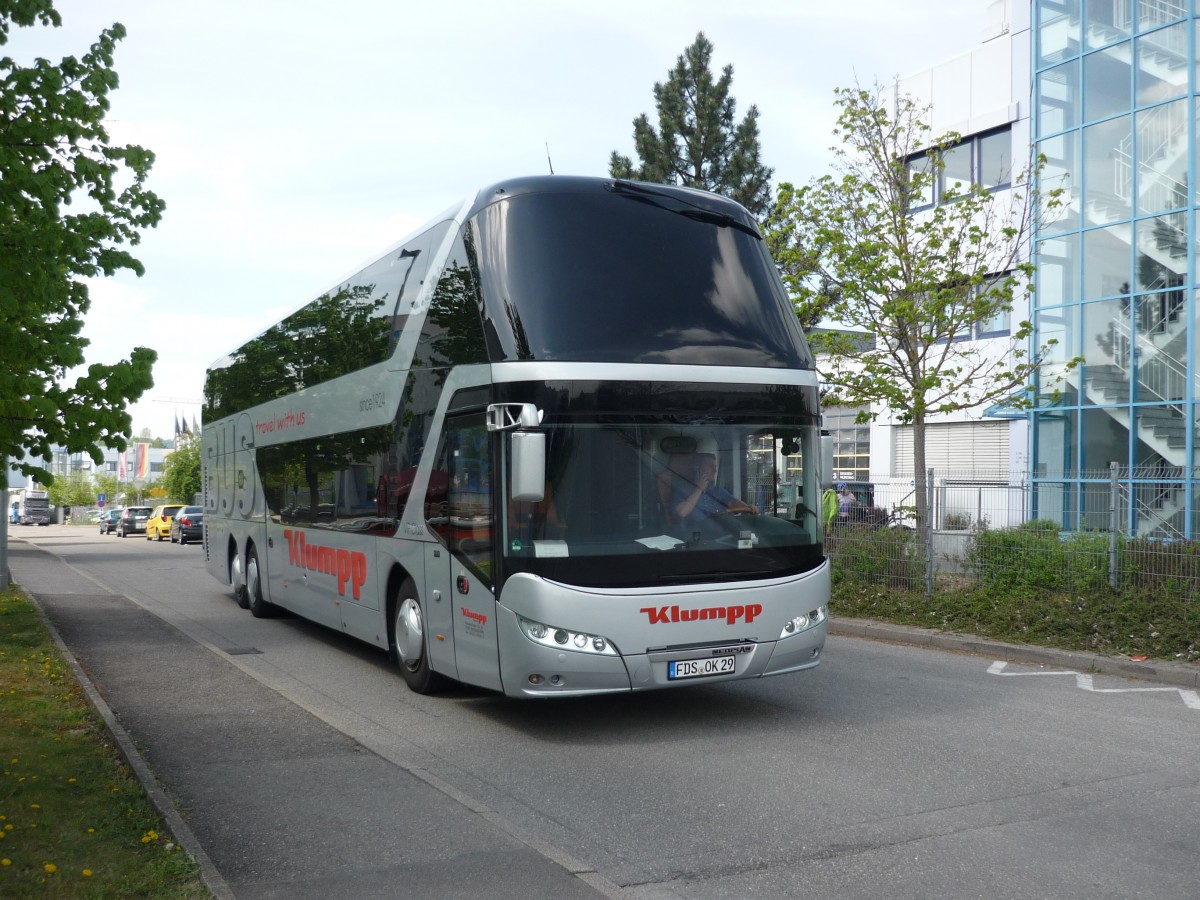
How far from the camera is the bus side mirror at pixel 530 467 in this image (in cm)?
716

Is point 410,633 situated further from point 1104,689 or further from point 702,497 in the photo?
point 1104,689

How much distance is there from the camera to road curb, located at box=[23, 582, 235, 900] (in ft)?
15.7

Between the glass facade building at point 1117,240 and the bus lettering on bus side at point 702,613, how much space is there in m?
14.3

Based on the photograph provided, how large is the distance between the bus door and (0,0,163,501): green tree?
84.6 inches

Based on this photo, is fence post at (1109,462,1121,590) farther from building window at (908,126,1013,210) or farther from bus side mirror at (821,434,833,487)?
building window at (908,126,1013,210)

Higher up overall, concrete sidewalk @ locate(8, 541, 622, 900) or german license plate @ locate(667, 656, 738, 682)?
german license plate @ locate(667, 656, 738, 682)

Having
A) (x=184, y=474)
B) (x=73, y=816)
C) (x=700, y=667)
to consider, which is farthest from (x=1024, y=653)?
(x=184, y=474)

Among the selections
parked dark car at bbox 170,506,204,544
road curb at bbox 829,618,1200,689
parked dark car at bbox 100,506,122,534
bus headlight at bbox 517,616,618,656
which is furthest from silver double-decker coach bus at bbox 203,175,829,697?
parked dark car at bbox 100,506,122,534

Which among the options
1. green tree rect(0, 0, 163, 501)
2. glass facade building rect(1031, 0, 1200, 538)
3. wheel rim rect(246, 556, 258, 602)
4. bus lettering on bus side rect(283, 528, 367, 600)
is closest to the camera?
green tree rect(0, 0, 163, 501)

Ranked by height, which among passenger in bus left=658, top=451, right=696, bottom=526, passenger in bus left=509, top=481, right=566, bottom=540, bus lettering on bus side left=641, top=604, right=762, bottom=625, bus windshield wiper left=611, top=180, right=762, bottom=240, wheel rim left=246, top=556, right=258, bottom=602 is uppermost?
bus windshield wiper left=611, top=180, right=762, bottom=240

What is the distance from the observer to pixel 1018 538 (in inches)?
523

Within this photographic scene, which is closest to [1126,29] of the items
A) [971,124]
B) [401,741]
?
[971,124]

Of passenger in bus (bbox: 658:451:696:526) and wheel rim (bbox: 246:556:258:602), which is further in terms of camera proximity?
wheel rim (bbox: 246:556:258:602)

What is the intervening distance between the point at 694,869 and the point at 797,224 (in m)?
14.2
